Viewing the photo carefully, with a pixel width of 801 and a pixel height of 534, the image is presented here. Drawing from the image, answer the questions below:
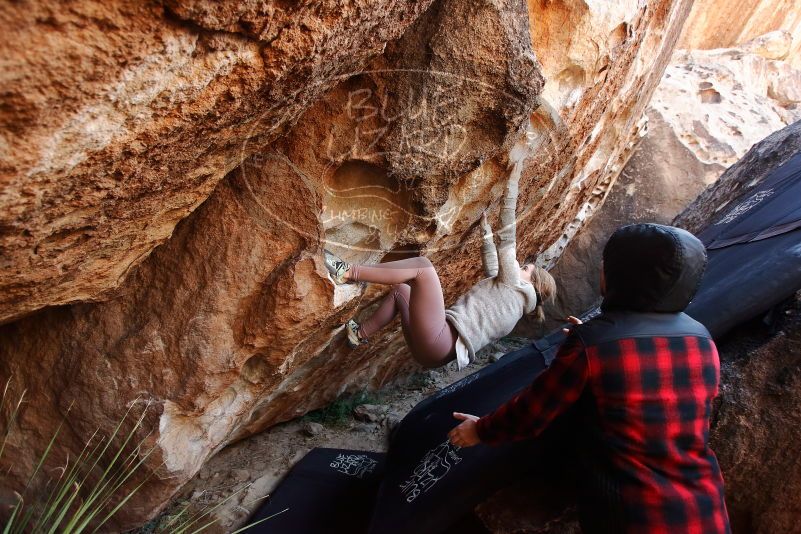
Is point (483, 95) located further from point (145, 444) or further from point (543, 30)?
point (145, 444)

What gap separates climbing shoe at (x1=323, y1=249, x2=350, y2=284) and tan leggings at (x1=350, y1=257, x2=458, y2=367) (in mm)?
43

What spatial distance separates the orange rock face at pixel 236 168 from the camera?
1.23m

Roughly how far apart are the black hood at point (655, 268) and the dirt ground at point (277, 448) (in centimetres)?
216

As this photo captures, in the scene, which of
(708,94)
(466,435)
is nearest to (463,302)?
(466,435)

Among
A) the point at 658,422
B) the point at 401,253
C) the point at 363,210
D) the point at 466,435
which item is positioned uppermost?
the point at 363,210

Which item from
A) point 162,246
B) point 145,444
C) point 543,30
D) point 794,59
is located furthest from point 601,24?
point 794,59

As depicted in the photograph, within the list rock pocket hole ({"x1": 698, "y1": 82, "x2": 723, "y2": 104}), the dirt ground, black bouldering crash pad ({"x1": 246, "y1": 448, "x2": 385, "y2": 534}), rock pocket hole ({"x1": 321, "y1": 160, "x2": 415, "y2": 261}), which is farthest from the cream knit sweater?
rock pocket hole ({"x1": 698, "y1": 82, "x2": 723, "y2": 104})

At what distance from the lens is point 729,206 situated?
4.27 m

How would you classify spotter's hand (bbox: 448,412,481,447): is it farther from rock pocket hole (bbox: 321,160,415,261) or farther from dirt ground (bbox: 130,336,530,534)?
dirt ground (bbox: 130,336,530,534)

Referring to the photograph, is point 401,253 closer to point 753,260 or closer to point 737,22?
point 753,260

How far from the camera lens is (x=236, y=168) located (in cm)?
226

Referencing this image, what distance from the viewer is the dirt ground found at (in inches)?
121

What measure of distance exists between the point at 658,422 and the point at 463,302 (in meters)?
1.30

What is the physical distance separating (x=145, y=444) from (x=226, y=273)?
949 millimetres
